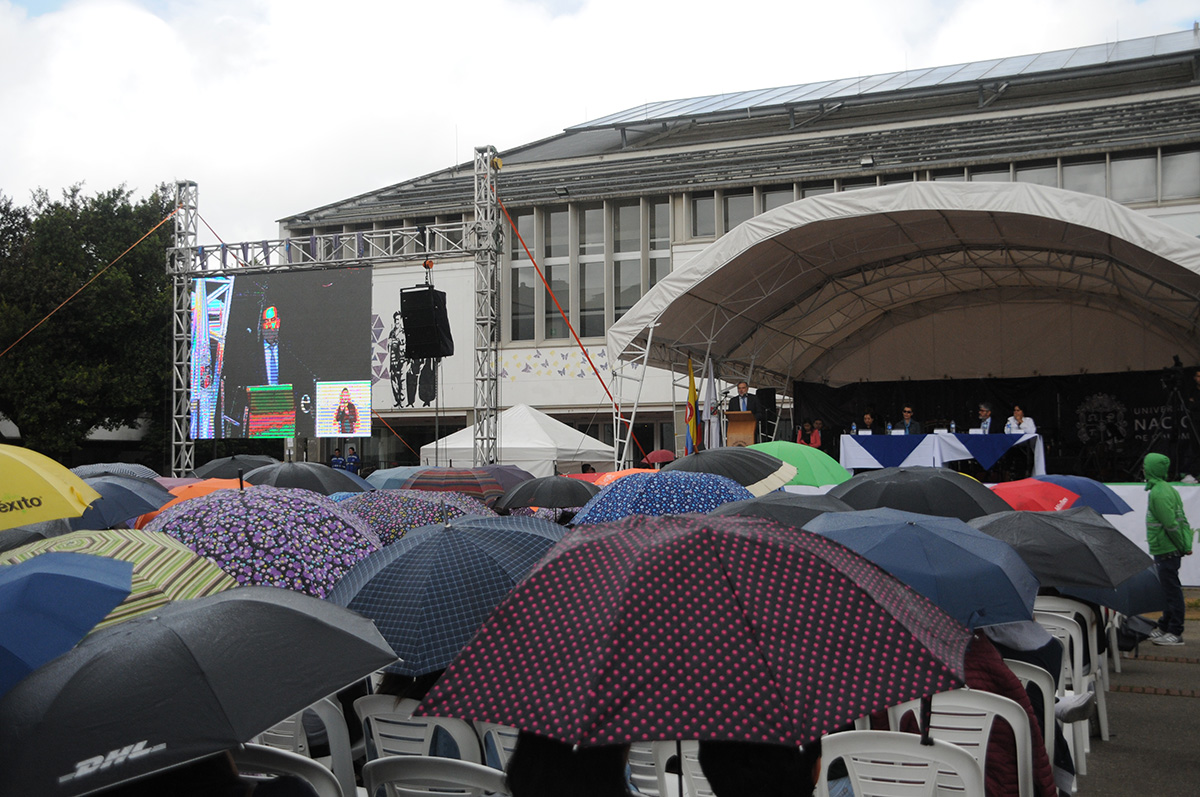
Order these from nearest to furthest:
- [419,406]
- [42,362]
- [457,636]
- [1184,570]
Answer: [457,636]
[1184,570]
[42,362]
[419,406]

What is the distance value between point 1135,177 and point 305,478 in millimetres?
24287

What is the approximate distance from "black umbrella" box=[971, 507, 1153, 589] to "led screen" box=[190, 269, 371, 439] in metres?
15.7

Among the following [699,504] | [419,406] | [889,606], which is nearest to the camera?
[889,606]

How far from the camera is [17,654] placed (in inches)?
82.7

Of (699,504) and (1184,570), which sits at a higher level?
(699,504)

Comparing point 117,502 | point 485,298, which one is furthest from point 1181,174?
point 117,502

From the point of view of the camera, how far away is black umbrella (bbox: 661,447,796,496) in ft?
27.5

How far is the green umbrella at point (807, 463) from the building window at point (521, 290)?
900 inches

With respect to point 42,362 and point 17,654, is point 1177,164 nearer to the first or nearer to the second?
point 17,654

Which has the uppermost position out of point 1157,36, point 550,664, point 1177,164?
point 1157,36

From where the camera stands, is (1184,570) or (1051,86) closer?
(1184,570)

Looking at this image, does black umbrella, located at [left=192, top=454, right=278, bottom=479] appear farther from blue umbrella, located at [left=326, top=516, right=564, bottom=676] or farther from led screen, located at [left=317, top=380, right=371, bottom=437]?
led screen, located at [left=317, top=380, right=371, bottom=437]

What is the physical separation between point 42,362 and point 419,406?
430 inches

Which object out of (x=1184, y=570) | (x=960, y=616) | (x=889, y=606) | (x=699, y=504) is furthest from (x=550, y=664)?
(x=1184, y=570)
